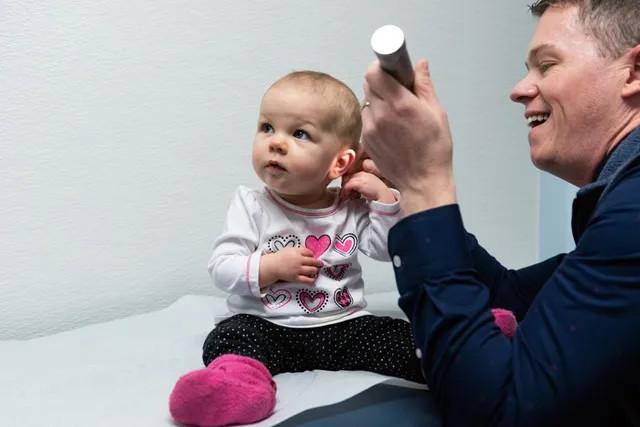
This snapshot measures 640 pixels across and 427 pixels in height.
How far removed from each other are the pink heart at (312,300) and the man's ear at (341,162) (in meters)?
0.19

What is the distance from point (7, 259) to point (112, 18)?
0.50 meters

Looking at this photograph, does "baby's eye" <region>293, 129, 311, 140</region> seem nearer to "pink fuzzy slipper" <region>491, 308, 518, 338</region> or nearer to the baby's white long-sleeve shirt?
the baby's white long-sleeve shirt

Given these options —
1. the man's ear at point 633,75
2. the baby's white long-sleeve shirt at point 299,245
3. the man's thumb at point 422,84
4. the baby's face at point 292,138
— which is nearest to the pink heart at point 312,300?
the baby's white long-sleeve shirt at point 299,245

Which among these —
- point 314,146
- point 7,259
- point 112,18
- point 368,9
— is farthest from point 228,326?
point 368,9

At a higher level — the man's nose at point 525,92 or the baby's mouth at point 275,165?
the man's nose at point 525,92

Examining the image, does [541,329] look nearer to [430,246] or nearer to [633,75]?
[430,246]

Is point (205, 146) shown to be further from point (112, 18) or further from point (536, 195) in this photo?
point (536, 195)

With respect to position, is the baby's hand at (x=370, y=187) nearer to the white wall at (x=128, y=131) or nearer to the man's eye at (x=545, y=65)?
the man's eye at (x=545, y=65)

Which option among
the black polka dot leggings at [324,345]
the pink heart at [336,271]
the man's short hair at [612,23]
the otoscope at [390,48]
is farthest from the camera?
the pink heart at [336,271]

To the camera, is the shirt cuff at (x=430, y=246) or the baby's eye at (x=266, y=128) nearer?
the shirt cuff at (x=430, y=246)

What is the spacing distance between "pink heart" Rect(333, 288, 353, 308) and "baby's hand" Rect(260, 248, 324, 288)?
0.07 meters

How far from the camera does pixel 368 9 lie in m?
1.71

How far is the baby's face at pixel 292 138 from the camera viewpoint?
3.43 feet

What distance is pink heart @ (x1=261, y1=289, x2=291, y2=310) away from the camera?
107cm
